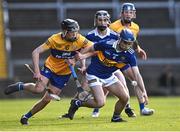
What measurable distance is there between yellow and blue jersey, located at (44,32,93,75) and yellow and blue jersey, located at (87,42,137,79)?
0.44m

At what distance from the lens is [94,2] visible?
3584cm

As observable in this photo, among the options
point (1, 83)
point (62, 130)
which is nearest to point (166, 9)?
point (1, 83)

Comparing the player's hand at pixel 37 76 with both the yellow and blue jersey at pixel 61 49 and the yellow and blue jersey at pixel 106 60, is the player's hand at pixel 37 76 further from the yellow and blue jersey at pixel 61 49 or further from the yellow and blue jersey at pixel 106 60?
the yellow and blue jersey at pixel 106 60

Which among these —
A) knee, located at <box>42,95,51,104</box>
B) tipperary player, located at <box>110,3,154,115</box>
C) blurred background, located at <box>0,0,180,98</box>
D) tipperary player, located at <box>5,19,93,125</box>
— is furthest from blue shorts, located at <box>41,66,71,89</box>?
blurred background, located at <box>0,0,180,98</box>

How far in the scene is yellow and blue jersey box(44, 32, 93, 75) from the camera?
15.1 m

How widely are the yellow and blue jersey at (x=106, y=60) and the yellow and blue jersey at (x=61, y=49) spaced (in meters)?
0.44

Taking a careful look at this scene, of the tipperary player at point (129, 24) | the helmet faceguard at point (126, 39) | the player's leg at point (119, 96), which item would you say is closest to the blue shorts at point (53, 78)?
the player's leg at point (119, 96)

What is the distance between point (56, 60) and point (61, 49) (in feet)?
1.31

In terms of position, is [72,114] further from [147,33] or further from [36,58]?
[147,33]

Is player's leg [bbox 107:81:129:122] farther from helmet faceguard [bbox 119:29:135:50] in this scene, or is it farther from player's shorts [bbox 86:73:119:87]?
helmet faceguard [bbox 119:29:135:50]

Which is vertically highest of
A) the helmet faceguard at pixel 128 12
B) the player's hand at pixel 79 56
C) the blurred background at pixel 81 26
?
→ the helmet faceguard at pixel 128 12

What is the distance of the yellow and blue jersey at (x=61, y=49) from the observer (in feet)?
49.5

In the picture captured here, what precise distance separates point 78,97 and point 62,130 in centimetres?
221

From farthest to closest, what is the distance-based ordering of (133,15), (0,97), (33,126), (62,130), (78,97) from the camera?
(0,97)
(133,15)
(78,97)
(33,126)
(62,130)
